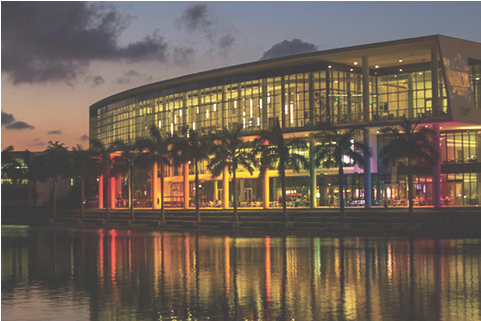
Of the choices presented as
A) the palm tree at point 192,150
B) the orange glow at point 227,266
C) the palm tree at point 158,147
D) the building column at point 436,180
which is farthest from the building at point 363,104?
the orange glow at point 227,266

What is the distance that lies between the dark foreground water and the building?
87.7 feet

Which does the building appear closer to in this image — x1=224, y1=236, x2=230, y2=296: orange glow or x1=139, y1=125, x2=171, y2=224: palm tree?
x1=139, y1=125, x2=171, y2=224: palm tree

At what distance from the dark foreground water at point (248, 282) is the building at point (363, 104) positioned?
26.7m

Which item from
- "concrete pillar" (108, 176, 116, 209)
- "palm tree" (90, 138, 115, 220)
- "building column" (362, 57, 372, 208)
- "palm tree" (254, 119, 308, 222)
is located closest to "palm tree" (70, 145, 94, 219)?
"palm tree" (90, 138, 115, 220)

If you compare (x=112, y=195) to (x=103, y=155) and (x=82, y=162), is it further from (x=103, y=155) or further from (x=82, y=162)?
(x=103, y=155)

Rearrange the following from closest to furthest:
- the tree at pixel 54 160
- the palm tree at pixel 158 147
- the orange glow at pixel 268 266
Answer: the orange glow at pixel 268 266
the palm tree at pixel 158 147
the tree at pixel 54 160

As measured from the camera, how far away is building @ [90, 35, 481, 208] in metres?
59.9

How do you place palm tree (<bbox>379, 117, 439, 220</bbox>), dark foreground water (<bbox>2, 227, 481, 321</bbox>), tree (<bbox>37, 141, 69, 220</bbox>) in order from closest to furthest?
dark foreground water (<bbox>2, 227, 481, 321</bbox>) → palm tree (<bbox>379, 117, 439, 220</bbox>) → tree (<bbox>37, 141, 69, 220</bbox>)

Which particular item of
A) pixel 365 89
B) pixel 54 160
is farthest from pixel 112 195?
pixel 365 89

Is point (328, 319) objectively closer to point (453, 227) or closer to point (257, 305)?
point (257, 305)

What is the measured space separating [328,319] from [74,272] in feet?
41.5

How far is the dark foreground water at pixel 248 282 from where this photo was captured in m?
16.2

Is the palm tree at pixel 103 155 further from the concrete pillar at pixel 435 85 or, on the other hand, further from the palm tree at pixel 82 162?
the concrete pillar at pixel 435 85

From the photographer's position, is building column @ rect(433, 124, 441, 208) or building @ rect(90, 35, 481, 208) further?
building @ rect(90, 35, 481, 208)
